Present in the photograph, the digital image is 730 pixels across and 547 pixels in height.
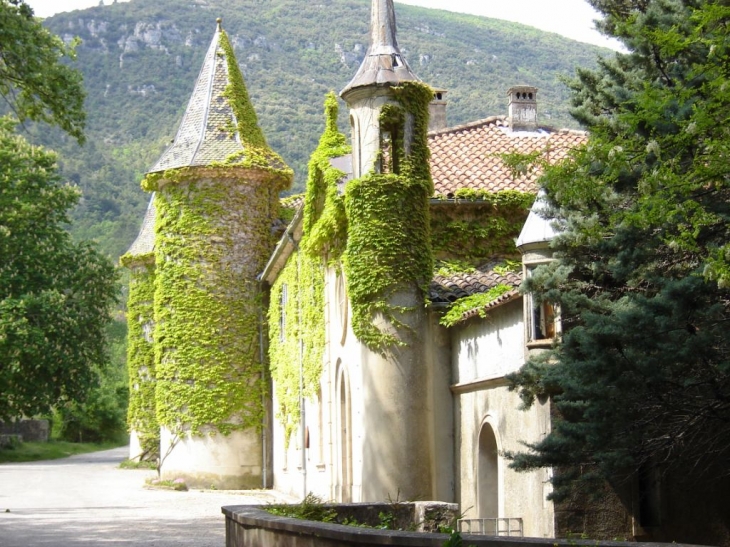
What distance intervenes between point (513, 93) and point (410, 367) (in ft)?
24.5

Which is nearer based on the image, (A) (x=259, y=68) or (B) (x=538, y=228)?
(B) (x=538, y=228)

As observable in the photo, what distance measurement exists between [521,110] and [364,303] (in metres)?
6.79

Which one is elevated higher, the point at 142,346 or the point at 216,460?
the point at 142,346

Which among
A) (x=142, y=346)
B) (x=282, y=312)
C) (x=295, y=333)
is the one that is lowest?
(x=295, y=333)

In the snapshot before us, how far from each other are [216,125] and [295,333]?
7.24m

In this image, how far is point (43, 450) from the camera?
180ft

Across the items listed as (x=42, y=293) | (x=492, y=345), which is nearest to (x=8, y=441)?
(x=42, y=293)

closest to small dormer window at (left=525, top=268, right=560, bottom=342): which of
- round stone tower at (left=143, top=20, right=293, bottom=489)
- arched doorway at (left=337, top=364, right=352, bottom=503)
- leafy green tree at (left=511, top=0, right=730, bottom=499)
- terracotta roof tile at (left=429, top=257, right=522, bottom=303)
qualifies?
leafy green tree at (left=511, top=0, right=730, bottom=499)

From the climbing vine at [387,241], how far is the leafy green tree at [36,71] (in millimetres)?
6050

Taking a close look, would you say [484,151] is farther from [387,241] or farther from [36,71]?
[36,71]

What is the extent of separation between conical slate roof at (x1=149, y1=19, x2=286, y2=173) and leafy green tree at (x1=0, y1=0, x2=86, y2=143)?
1519 centimetres

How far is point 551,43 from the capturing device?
124 m

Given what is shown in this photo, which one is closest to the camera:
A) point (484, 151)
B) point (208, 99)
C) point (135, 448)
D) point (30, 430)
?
point (484, 151)

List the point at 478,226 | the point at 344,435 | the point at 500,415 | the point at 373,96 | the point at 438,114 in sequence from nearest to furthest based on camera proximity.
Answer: the point at 500,415
the point at 373,96
the point at 478,226
the point at 344,435
the point at 438,114
